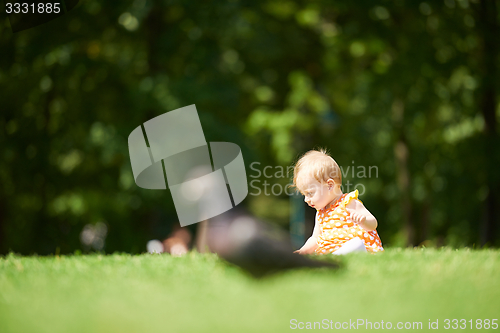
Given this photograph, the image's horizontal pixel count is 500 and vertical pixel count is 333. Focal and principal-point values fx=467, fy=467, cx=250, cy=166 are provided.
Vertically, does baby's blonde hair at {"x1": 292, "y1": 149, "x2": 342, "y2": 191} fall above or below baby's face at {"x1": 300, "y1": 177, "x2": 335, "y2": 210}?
above

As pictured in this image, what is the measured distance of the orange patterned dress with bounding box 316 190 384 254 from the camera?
12.5 feet

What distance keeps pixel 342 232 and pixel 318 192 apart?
1.24 feet

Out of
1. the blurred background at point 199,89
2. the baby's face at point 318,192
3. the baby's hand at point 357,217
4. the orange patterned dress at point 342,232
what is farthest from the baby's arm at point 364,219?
the blurred background at point 199,89

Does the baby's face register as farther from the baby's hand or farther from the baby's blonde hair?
the baby's hand

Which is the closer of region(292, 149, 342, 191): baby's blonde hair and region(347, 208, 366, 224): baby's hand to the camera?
region(347, 208, 366, 224): baby's hand

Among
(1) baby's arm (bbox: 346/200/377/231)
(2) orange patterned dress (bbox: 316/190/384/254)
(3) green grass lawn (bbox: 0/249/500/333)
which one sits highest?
(3) green grass lawn (bbox: 0/249/500/333)

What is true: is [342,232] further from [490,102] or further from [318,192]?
[490,102]

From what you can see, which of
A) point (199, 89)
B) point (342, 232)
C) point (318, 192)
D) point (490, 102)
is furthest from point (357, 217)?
point (490, 102)

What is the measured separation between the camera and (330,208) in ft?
12.8

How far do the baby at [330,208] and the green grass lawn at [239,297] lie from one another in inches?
37.1

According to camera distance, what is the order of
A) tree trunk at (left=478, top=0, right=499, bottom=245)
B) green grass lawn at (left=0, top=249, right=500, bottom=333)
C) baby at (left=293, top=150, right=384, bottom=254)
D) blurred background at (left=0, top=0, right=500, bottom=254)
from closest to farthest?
green grass lawn at (left=0, top=249, right=500, bottom=333) < baby at (left=293, top=150, right=384, bottom=254) < tree trunk at (left=478, top=0, right=499, bottom=245) < blurred background at (left=0, top=0, right=500, bottom=254)

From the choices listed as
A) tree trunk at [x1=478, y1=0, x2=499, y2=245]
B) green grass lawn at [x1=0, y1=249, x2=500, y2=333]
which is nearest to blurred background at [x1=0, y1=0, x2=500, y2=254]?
tree trunk at [x1=478, y1=0, x2=499, y2=245]

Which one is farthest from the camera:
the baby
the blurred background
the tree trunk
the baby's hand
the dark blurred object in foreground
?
the blurred background

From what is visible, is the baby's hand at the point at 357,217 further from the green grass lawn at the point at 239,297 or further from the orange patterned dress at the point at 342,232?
the green grass lawn at the point at 239,297
